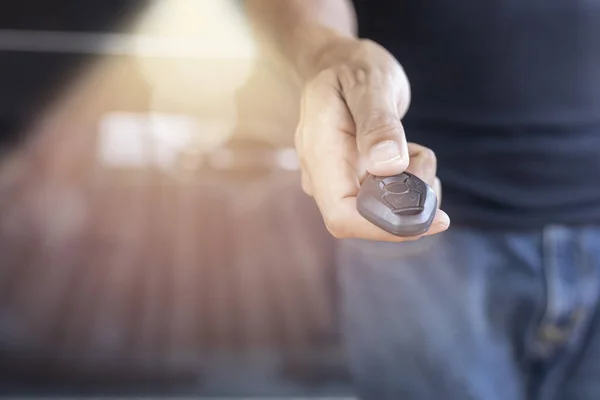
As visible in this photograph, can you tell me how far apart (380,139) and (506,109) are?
0.29 m

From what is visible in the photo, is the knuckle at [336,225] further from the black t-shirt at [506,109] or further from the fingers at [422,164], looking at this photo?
the black t-shirt at [506,109]

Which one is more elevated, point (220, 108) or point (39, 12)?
point (39, 12)

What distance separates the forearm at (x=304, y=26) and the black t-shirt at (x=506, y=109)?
0.21 feet

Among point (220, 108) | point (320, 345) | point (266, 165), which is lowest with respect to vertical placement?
point (320, 345)

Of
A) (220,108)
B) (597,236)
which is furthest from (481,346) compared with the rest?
(220,108)

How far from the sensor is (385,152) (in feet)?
1.33

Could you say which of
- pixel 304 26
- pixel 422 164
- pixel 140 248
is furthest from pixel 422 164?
pixel 140 248

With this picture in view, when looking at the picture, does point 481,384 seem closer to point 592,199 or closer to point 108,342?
point 592,199

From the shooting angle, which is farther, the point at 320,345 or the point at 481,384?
the point at 320,345

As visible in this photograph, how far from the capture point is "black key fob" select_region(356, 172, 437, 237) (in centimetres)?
39

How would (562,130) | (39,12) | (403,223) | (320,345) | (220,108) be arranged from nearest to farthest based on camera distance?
(403,223)
(562,130)
(320,345)
(39,12)
(220,108)

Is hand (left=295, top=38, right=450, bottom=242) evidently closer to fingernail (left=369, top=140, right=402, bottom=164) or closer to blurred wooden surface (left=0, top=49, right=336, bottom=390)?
fingernail (left=369, top=140, right=402, bottom=164)

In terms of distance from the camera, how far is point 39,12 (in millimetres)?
2057

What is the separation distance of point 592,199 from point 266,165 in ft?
4.78
